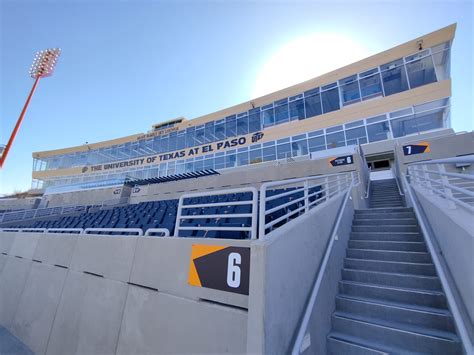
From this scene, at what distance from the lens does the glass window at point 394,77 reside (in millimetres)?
14404

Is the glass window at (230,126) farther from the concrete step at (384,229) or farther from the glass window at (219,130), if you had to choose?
the concrete step at (384,229)

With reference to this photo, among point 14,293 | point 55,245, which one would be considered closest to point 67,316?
point 55,245

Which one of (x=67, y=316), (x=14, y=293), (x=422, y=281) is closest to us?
(x=422, y=281)

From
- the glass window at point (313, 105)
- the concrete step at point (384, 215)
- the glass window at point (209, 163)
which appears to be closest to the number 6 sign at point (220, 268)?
the concrete step at point (384, 215)

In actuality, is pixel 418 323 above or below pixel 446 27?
below

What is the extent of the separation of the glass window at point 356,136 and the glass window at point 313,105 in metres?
3.02

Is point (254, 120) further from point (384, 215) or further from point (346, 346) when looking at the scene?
point (346, 346)

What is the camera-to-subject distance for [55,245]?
16.0 ft

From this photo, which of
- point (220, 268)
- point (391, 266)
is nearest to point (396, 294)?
point (391, 266)

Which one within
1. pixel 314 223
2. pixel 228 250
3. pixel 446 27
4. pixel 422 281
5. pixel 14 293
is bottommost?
pixel 14 293

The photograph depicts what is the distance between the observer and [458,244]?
2.16 m

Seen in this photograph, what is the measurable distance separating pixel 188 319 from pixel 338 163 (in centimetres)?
981

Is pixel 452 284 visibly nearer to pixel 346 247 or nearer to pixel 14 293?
pixel 346 247

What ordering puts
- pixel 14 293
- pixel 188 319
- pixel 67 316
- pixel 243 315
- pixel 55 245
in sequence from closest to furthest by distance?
pixel 243 315
pixel 188 319
pixel 67 316
pixel 55 245
pixel 14 293
